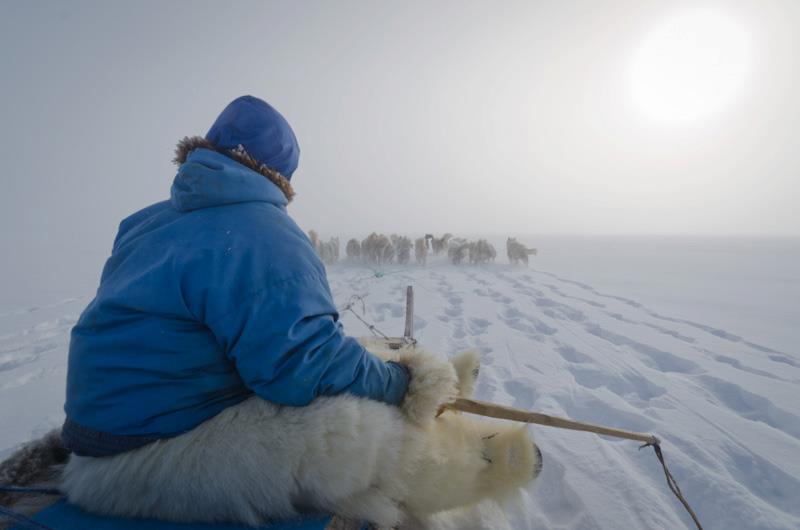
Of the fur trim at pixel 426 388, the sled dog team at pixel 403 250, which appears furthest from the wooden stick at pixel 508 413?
the sled dog team at pixel 403 250

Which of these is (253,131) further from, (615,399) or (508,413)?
(615,399)

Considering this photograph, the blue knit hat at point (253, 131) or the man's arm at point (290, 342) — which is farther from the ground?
the blue knit hat at point (253, 131)

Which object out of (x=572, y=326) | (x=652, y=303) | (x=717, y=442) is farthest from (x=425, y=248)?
(x=717, y=442)

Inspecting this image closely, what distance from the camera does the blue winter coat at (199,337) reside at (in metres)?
1.09

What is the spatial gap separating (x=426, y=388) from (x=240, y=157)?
1055 millimetres

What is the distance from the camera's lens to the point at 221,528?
3.62ft

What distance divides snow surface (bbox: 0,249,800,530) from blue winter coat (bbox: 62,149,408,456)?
3.62ft

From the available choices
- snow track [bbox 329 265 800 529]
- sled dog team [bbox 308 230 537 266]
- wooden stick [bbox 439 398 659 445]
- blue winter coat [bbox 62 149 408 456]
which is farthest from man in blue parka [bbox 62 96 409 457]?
sled dog team [bbox 308 230 537 266]

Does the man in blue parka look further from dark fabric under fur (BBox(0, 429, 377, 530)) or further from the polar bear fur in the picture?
dark fabric under fur (BBox(0, 429, 377, 530))

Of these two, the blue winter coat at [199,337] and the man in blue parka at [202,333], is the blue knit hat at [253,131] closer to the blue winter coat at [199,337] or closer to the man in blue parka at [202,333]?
Answer: the man in blue parka at [202,333]

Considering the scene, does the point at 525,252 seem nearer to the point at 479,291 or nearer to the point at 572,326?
the point at 479,291

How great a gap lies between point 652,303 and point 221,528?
8.32 m

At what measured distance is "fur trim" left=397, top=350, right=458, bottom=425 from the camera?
140 centimetres

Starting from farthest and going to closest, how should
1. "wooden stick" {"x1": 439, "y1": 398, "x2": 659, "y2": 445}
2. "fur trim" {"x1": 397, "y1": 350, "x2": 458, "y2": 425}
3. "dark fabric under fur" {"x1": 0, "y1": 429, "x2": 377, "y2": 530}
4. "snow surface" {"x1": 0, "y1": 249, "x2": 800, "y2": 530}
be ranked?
"snow surface" {"x1": 0, "y1": 249, "x2": 800, "y2": 530} < "wooden stick" {"x1": 439, "y1": 398, "x2": 659, "y2": 445} < "fur trim" {"x1": 397, "y1": 350, "x2": 458, "y2": 425} < "dark fabric under fur" {"x1": 0, "y1": 429, "x2": 377, "y2": 530}
